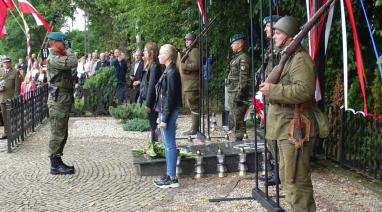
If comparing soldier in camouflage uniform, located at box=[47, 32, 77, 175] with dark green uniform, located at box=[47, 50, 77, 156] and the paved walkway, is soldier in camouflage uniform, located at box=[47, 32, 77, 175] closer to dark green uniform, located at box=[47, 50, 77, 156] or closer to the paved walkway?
dark green uniform, located at box=[47, 50, 77, 156]

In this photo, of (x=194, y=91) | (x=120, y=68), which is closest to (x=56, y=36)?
(x=194, y=91)

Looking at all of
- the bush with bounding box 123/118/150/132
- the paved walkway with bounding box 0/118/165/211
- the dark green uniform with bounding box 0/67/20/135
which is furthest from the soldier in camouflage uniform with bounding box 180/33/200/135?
the dark green uniform with bounding box 0/67/20/135

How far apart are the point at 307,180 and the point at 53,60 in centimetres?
448

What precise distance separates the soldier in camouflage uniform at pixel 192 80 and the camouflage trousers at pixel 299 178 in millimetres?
6350

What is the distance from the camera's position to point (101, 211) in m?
6.32

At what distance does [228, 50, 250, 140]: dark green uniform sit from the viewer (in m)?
9.32

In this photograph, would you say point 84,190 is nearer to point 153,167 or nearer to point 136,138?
point 153,167

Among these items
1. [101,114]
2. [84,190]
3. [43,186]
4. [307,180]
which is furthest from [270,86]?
[101,114]

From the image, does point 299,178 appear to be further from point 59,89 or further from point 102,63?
point 102,63

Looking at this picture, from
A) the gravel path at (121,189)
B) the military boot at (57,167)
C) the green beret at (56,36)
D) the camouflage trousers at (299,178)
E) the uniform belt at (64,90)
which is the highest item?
the green beret at (56,36)

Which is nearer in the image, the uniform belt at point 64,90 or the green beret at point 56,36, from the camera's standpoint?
the green beret at point 56,36

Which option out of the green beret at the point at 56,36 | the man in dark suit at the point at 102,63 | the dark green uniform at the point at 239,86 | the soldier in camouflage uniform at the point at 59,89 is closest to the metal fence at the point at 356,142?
the dark green uniform at the point at 239,86

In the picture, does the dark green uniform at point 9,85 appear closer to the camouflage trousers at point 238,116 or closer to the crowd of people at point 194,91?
the crowd of people at point 194,91

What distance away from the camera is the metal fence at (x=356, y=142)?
717 centimetres
